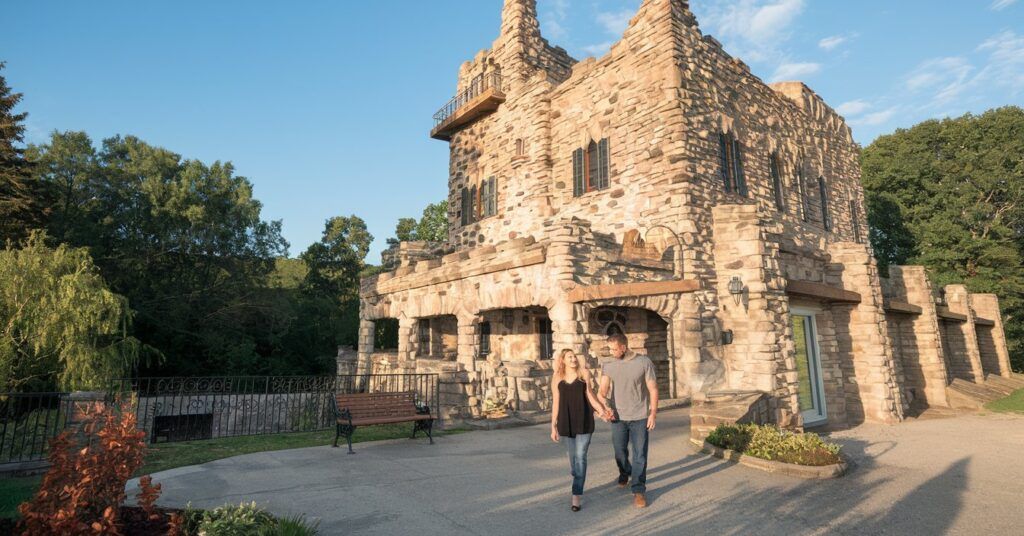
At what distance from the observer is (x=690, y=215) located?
13109mm

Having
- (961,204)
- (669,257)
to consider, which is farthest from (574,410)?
(961,204)

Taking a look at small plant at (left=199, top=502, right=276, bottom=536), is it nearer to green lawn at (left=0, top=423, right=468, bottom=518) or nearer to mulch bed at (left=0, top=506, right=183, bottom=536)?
mulch bed at (left=0, top=506, right=183, bottom=536)

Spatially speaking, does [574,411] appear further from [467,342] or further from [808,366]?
[808,366]

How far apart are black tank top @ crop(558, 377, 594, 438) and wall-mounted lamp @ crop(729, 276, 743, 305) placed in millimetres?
5442

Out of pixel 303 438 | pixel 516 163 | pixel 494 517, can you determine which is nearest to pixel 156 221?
pixel 516 163

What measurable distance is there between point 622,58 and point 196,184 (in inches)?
841

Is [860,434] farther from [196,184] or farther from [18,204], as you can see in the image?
[196,184]

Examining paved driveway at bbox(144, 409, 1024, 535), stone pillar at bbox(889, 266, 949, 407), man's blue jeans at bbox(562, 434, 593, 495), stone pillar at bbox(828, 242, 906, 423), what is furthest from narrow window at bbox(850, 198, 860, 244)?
man's blue jeans at bbox(562, 434, 593, 495)

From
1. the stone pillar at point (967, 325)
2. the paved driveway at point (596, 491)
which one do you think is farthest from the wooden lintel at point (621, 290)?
the stone pillar at point (967, 325)

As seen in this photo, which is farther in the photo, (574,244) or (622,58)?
(622,58)

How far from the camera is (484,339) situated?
679 inches

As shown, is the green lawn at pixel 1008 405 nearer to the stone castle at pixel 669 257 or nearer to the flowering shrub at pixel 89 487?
the stone castle at pixel 669 257

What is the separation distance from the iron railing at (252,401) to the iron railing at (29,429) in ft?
4.35

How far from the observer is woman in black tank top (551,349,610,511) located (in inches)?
193
